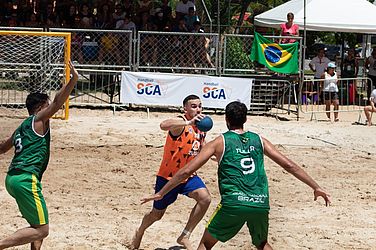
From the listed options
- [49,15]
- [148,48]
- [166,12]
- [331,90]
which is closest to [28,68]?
[148,48]

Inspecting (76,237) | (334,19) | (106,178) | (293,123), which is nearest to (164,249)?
(76,237)

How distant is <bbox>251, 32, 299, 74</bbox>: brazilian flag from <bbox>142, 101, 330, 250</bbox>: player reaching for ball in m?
12.4

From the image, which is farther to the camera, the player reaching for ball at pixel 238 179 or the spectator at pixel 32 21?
the spectator at pixel 32 21

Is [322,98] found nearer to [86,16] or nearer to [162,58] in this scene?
[162,58]

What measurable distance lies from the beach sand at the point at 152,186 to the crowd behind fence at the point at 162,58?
140cm

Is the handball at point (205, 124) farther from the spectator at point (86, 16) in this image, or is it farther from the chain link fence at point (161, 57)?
the spectator at point (86, 16)

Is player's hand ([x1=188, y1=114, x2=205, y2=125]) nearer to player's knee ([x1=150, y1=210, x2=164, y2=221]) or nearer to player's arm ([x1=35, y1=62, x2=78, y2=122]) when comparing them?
player's knee ([x1=150, y1=210, x2=164, y2=221])

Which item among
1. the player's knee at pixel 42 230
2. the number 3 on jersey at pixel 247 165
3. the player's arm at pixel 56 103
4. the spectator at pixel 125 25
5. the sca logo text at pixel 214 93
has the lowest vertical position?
the player's knee at pixel 42 230

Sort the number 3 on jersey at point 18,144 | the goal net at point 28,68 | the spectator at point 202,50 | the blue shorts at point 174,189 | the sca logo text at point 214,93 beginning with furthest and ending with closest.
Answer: the spectator at point 202,50 < the sca logo text at point 214,93 < the goal net at point 28,68 < the blue shorts at point 174,189 < the number 3 on jersey at point 18,144

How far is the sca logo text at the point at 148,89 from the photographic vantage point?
18.4 m

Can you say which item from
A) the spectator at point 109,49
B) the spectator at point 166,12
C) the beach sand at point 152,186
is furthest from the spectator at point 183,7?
the beach sand at point 152,186

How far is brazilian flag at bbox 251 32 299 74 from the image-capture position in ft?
61.5

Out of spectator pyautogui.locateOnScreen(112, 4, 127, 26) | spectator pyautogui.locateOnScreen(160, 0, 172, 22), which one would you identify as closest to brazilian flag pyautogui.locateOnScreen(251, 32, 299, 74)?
spectator pyautogui.locateOnScreen(160, 0, 172, 22)

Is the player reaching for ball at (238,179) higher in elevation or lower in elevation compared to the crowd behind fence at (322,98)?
higher
